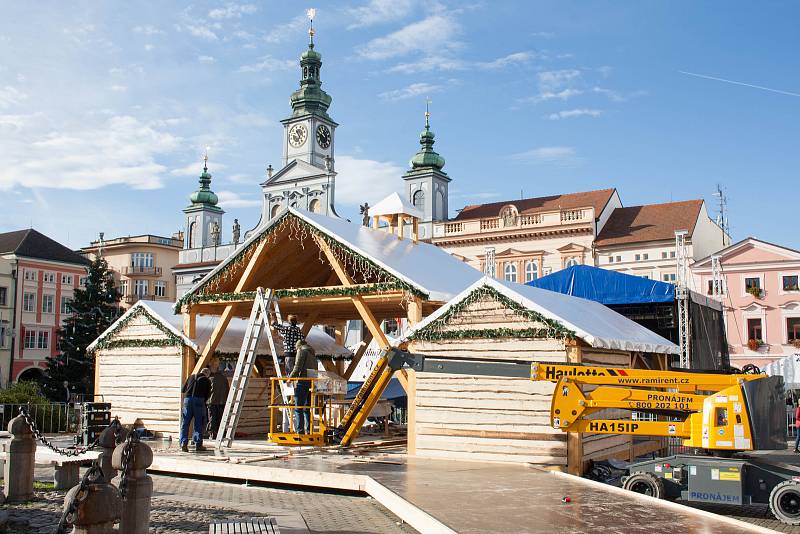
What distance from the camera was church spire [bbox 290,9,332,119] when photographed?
66312 mm

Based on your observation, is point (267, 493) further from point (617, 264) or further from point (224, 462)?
point (617, 264)

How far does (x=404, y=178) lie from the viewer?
64.9 m

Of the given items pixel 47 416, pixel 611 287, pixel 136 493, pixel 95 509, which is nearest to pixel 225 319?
pixel 47 416

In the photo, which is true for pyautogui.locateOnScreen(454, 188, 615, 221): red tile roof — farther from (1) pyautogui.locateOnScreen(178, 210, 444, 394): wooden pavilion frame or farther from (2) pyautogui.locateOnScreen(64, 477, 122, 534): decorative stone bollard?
(2) pyautogui.locateOnScreen(64, 477, 122, 534): decorative stone bollard

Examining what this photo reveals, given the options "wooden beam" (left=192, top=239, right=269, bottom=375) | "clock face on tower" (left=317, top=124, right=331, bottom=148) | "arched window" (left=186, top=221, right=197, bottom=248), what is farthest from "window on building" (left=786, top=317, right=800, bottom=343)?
"arched window" (left=186, top=221, right=197, bottom=248)

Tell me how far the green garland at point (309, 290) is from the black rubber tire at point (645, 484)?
5.78 meters

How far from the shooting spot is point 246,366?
16.5 m

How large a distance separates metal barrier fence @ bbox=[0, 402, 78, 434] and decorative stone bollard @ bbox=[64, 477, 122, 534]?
18.7m

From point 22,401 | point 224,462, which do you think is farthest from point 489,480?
point 22,401

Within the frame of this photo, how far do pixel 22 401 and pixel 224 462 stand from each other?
47.4 feet

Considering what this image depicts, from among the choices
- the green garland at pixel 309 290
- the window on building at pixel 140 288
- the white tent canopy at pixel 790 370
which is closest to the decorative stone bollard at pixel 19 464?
the green garland at pixel 309 290

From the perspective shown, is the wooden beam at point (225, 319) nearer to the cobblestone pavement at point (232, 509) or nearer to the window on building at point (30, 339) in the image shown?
the cobblestone pavement at point (232, 509)

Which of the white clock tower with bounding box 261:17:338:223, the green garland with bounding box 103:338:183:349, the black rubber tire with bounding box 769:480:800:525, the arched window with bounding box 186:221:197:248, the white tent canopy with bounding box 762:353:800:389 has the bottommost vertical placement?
the black rubber tire with bounding box 769:480:800:525

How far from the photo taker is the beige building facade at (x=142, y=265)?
7594cm
